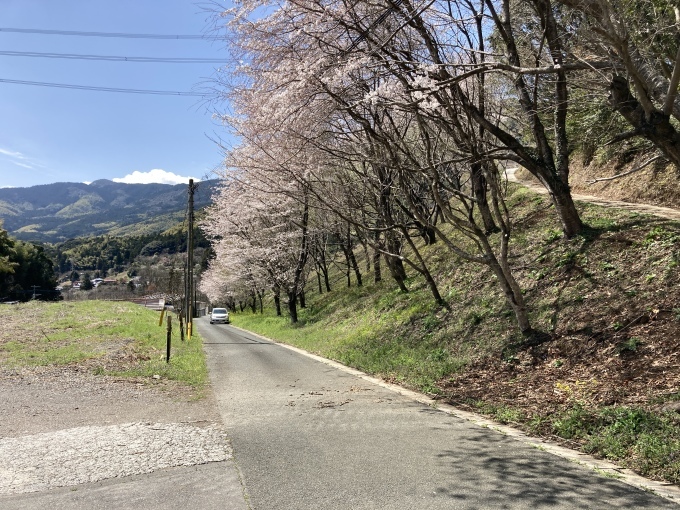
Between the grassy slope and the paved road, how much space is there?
28.5 inches

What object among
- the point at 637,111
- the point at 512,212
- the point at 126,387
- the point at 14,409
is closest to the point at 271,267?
the point at 512,212

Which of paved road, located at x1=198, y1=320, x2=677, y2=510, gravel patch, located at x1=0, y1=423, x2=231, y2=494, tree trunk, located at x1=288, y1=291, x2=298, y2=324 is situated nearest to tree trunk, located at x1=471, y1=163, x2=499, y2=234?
paved road, located at x1=198, y1=320, x2=677, y2=510

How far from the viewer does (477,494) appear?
12.6ft

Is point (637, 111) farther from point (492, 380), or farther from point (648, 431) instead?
point (492, 380)

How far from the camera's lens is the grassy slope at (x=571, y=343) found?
5242 mm

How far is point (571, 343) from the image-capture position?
777 cm

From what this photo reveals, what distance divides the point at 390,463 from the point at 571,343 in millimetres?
4604

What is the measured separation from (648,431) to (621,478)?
885mm

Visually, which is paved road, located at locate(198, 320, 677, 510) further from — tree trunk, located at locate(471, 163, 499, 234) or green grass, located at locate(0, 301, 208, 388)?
tree trunk, located at locate(471, 163, 499, 234)

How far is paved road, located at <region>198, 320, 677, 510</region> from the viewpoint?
148 inches

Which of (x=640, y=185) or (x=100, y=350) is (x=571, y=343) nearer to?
(x=640, y=185)

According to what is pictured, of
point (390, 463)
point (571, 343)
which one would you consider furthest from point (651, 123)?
point (390, 463)

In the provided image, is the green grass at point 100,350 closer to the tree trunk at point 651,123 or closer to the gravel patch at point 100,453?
the gravel patch at point 100,453

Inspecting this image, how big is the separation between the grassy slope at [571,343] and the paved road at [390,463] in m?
0.72
